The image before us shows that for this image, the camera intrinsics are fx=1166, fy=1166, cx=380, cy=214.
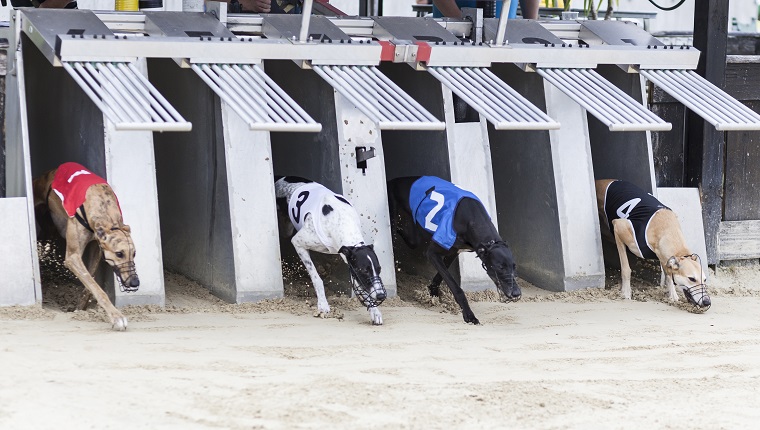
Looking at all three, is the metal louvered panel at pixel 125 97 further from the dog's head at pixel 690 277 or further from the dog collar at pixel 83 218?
the dog's head at pixel 690 277

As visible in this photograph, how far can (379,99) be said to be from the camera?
5.82 metres

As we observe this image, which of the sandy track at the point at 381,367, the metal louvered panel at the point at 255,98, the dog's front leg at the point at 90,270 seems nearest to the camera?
the sandy track at the point at 381,367

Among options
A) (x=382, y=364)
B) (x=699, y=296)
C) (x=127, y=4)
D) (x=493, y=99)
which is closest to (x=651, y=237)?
(x=699, y=296)

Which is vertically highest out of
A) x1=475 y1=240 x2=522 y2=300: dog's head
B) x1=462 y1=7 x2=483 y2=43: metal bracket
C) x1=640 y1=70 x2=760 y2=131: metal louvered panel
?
x1=462 y1=7 x2=483 y2=43: metal bracket

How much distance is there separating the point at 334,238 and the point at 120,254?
1164 millimetres

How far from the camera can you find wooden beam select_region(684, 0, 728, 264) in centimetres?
761

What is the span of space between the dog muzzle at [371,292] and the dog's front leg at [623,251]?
1801mm

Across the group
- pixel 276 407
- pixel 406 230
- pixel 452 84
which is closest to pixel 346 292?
pixel 406 230

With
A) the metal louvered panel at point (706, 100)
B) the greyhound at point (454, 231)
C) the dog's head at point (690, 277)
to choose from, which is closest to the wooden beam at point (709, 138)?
the metal louvered panel at point (706, 100)

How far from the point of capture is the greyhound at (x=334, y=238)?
603 centimetres

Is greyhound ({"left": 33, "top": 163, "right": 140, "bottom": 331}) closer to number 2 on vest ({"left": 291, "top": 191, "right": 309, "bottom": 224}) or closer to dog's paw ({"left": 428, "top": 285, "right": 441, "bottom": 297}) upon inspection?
number 2 on vest ({"left": 291, "top": 191, "right": 309, "bottom": 224})

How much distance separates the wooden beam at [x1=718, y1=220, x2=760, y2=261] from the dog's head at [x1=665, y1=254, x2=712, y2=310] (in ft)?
3.87

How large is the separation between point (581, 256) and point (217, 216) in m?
2.25


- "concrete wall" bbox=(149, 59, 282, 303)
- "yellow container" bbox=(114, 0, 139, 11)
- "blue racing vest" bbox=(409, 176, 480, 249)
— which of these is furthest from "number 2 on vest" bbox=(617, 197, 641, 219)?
"yellow container" bbox=(114, 0, 139, 11)
